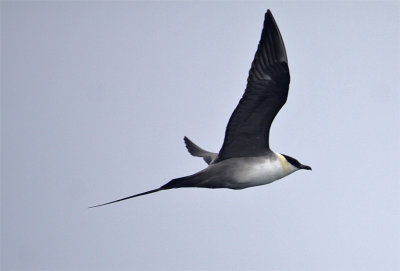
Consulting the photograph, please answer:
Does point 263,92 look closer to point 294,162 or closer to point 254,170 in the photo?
point 254,170

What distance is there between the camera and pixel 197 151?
15.8 meters

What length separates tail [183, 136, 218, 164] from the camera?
15207 mm

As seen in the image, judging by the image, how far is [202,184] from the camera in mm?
11898

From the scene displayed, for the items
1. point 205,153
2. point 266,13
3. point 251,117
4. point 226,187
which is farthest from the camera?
point 205,153

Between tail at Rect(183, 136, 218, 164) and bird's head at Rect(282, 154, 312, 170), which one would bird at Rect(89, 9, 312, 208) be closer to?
bird's head at Rect(282, 154, 312, 170)

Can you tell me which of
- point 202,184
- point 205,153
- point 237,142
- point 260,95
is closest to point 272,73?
point 260,95

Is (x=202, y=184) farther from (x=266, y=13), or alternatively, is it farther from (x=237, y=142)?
(x=266, y=13)

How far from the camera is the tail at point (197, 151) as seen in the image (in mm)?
15207

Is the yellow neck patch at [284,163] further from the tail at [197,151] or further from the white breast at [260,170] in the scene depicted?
the tail at [197,151]

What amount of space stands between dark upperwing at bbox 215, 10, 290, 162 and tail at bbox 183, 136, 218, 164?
328cm

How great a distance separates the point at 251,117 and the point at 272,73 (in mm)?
916

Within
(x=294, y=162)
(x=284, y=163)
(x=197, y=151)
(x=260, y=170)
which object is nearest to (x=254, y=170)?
(x=260, y=170)

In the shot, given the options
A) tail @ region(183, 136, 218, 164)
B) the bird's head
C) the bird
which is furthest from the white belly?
tail @ region(183, 136, 218, 164)

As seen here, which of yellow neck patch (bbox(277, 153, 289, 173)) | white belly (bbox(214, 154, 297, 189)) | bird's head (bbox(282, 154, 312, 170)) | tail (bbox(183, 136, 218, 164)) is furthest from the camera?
tail (bbox(183, 136, 218, 164))
